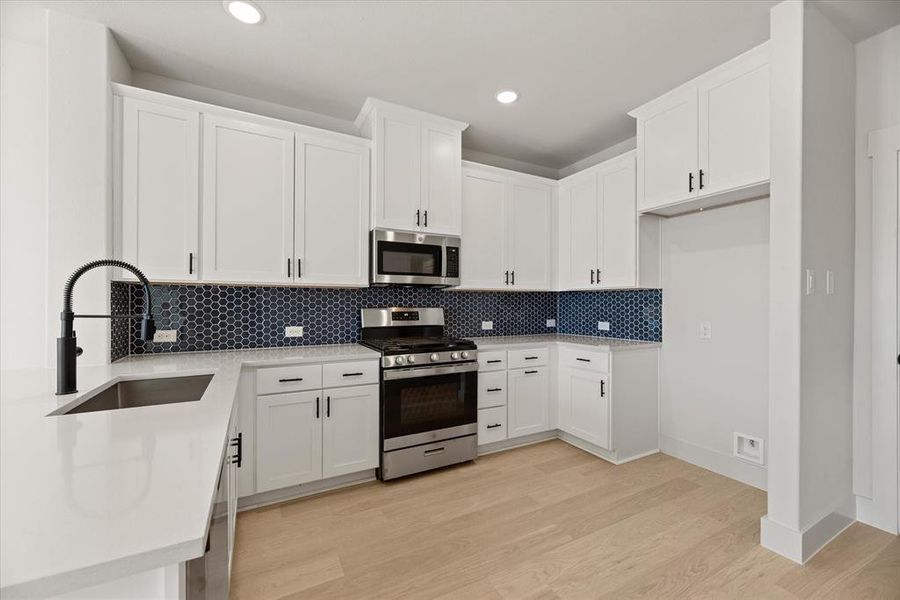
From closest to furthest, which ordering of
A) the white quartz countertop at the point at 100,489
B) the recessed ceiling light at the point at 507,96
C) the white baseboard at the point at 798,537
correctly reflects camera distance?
the white quartz countertop at the point at 100,489
the white baseboard at the point at 798,537
the recessed ceiling light at the point at 507,96

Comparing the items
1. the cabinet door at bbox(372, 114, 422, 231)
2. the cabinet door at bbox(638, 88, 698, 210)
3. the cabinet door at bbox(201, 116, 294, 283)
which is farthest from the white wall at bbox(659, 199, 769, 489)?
the cabinet door at bbox(201, 116, 294, 283)

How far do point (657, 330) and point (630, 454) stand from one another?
1031 mm

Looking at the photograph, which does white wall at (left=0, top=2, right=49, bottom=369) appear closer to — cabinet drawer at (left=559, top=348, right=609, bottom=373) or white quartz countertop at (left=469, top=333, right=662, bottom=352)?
white quartz countertop at (left=469, top=333, right=662, bottom=352)

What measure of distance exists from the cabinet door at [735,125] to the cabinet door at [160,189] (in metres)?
3.14

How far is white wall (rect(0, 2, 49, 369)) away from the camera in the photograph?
6.88 ft

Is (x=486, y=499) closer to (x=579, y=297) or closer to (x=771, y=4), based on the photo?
(x=579, y=297)

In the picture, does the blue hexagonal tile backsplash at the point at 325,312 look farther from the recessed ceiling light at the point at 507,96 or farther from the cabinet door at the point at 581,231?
the recessed ceiling light at the point at 507,96

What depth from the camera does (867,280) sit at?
2.21 meters

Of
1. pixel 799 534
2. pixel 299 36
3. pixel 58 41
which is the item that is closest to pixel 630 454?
pixel 799 534

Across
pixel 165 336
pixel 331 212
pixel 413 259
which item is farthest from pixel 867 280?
pixel 165 336

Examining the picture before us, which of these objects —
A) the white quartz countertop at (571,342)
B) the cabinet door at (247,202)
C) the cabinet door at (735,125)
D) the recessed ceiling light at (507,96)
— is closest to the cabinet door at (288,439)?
the cabinet door at (247,202)

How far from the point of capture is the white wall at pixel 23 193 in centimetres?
210

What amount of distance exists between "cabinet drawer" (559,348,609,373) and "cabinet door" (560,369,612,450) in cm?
4

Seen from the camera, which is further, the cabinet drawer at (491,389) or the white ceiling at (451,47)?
the cabinet drawer at (491,389)
